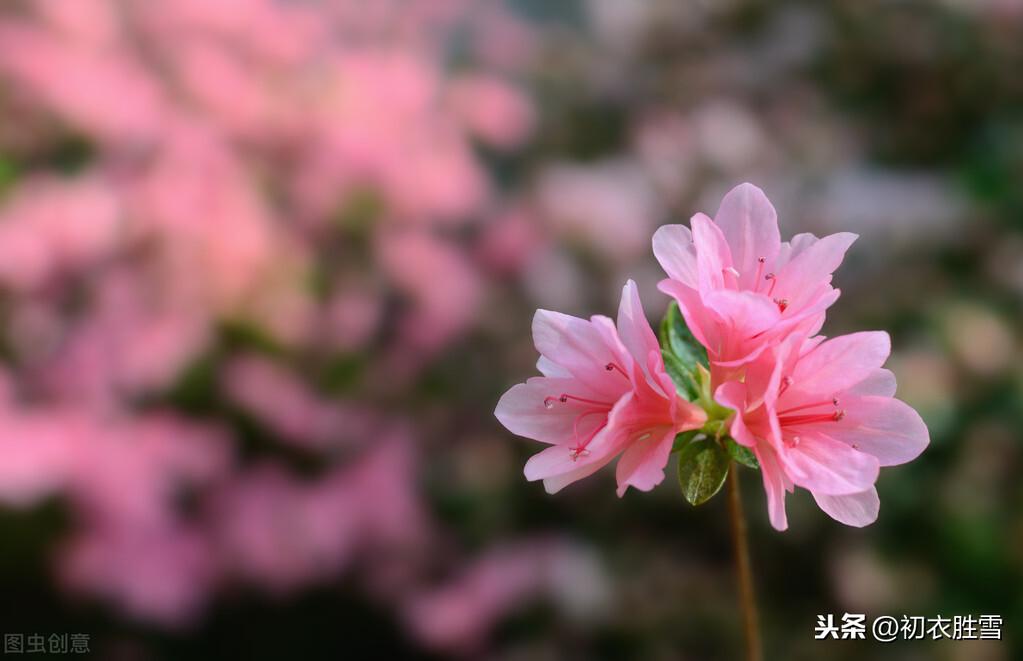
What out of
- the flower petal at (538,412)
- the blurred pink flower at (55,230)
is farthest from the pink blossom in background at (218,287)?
the flower petal at (538,412)

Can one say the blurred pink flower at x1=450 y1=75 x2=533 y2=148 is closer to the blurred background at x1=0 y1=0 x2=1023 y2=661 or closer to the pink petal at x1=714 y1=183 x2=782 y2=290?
the blurred background at x1=0 y1=0 x2=1023 y2=661

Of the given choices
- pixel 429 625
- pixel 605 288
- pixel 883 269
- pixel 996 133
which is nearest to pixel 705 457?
pixel 429 625

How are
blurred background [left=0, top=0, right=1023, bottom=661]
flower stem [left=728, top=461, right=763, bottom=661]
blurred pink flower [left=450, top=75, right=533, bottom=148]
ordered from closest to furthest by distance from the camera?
flower stem [left=728, top=461, right=763, bottom=661] → blurred background [left=0, top=0, right=1023, bottom=661] → blurred pink flower [left=450, top=75, right=533, bottom=148]

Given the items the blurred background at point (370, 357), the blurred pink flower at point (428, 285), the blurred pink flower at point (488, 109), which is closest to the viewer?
the blurred background at point (370, 357)

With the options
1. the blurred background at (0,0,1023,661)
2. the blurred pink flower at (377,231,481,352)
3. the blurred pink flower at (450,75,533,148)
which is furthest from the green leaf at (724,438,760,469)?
the blurred pink flower at (450,75,533,148)

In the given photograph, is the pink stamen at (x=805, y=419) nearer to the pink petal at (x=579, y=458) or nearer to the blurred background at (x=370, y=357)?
the pink petal at (x=579, y=458)

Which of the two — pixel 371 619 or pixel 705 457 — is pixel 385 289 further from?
pixel 705 457

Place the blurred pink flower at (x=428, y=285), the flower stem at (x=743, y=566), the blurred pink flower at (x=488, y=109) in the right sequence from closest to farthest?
the flower stem at (x=743, y=566)
the blurred pink flower at (x=428, y=285)
the blurred pink flower at (x=488, y=109)
